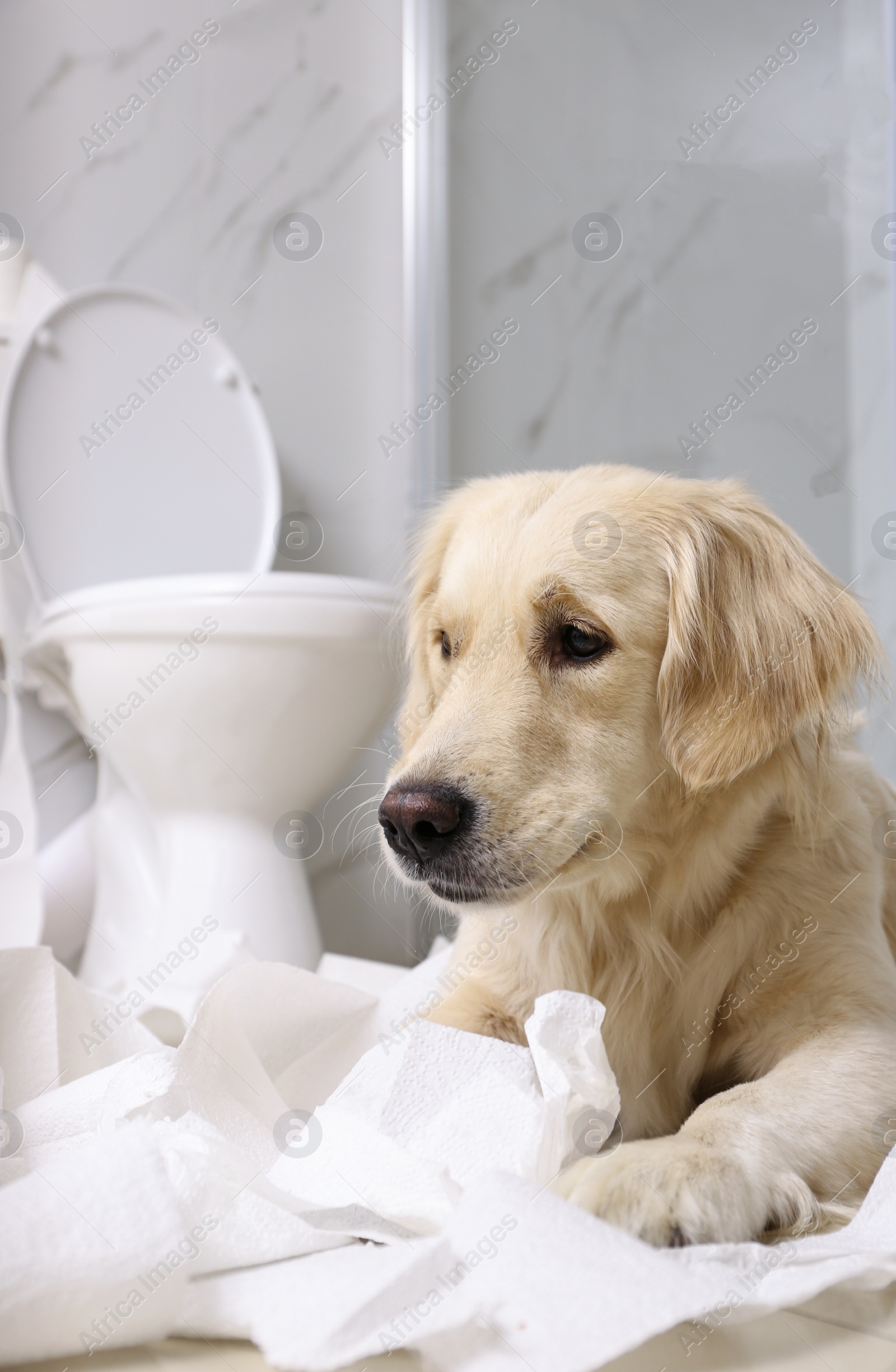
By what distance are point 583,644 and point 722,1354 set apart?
617 millimetres

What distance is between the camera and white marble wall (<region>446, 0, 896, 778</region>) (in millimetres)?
2035

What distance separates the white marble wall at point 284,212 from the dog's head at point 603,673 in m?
1.68

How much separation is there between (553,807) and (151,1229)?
483mm

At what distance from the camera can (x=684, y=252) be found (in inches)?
91.0

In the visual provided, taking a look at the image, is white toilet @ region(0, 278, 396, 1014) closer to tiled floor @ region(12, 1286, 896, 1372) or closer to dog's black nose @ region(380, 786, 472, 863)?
dog's black nose @ region(380, 786, 472, 863)

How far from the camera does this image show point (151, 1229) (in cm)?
61

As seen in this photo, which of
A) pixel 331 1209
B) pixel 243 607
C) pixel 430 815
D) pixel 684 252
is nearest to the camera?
pixel 331 1209

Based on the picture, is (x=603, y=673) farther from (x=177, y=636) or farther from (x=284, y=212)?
(x=284, y=212)

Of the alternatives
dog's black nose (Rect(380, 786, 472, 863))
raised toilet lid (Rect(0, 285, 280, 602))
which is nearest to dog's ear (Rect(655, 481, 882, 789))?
dog's black nose (Rect(380, 786, 472, 863))

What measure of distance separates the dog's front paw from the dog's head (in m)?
0.27

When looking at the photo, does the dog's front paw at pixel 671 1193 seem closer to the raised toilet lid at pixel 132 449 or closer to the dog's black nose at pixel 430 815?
the dog's black nose at pixel 430 815

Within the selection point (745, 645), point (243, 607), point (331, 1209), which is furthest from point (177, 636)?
point (331, 1209)

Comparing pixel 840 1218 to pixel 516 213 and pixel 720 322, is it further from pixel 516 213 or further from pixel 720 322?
pixel 516 213

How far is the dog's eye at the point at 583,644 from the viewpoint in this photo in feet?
3.33
